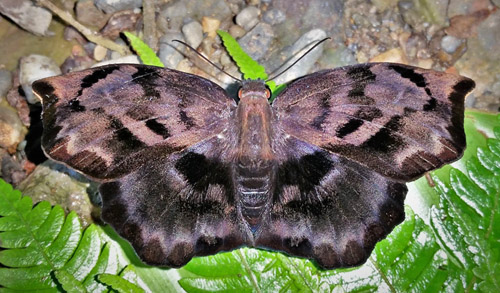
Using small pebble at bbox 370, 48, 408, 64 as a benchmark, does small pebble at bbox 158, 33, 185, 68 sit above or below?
above

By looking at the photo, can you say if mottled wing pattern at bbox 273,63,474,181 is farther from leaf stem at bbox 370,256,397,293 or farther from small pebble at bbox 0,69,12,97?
small pebble at bbox 0,69,12,97

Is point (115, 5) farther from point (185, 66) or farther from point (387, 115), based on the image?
point (387, 115)

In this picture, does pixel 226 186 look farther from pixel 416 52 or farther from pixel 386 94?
pixel 416 52

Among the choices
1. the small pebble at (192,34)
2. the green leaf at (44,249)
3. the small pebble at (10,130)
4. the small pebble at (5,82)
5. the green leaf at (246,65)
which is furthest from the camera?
the small pebble at (192,34)

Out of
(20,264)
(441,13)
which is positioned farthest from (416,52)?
(20,264)

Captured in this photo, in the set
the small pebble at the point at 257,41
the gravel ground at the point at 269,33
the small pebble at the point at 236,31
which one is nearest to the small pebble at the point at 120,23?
the gravel ground at the point at 269,33

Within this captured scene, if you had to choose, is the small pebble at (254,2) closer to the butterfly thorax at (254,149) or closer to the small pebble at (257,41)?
the small pebble at (257,41)

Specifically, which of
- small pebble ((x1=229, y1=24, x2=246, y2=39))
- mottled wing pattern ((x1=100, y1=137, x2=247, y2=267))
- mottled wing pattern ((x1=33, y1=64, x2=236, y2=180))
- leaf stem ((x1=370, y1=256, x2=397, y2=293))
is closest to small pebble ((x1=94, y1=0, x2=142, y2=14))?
small pebble ((x1=229, y1=24, x2=246, y2=39))
